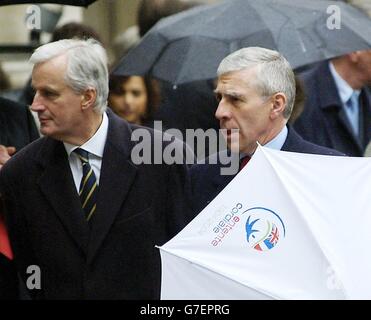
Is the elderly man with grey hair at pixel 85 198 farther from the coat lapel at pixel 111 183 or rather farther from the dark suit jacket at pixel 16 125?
the dark suit jacket at pixel 16 125

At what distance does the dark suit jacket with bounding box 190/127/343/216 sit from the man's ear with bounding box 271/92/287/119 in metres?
0.11

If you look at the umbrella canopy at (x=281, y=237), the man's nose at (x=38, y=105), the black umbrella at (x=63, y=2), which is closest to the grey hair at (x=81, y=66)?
the man's nose at (x=38, y=105)

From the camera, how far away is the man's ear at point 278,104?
4996mm

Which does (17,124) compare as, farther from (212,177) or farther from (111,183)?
(212,177)

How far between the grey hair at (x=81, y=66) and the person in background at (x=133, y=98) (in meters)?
1.07

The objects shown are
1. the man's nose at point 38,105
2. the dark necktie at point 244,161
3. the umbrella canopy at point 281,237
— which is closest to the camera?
the umbrella canopy at point 281,237

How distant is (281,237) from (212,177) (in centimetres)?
89

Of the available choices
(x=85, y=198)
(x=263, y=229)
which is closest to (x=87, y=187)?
(x=85, y=198)

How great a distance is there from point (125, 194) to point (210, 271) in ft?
2.69

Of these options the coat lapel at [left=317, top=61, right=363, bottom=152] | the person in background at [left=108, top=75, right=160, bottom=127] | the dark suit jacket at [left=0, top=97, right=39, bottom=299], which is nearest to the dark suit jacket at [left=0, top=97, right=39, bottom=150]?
the dark suit jacket at [left=0, top=97, right=39, bottom=299]

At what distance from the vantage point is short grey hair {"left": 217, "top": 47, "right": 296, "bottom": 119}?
16.4ft

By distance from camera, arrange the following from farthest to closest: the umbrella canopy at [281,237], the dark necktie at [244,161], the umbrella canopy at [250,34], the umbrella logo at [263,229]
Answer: the umbrella canopy at [250,34]
the dark necktie at [244,161]
the umbrella logo at [263,229]
the umbrella canopy at [281,237]

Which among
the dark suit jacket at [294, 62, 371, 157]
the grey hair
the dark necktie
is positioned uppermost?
the grey hair

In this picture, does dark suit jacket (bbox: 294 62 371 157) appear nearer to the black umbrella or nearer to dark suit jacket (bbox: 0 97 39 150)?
the black umbrella
